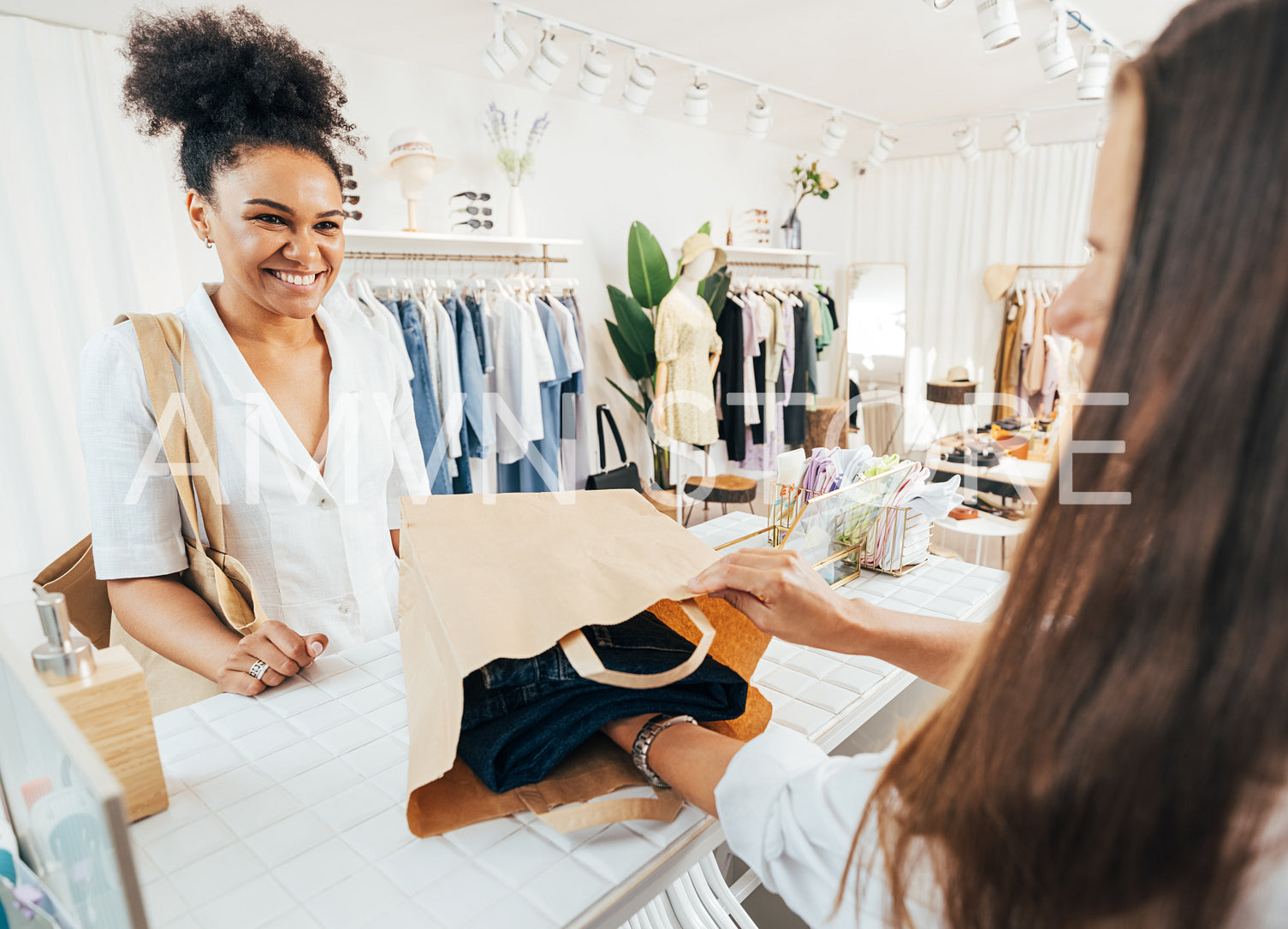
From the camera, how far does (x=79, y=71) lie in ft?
8.41

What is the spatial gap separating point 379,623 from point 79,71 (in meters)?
2.50

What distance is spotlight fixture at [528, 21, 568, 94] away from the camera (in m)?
2.81

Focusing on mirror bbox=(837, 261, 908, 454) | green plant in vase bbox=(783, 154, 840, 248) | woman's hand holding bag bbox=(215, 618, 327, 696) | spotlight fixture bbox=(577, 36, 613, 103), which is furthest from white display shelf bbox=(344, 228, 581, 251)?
mirror bbox=(837, 261, 908, 454)

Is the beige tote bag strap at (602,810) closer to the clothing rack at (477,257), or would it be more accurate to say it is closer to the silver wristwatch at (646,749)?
the silver wristwatch at (646,749)

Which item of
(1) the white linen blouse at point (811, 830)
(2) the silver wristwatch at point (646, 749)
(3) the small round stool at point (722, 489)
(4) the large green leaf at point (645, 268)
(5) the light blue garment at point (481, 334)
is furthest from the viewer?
(4) the large green leaf at point (645, 268)

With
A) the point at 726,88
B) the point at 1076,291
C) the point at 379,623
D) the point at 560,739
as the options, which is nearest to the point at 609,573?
the point at 560,739

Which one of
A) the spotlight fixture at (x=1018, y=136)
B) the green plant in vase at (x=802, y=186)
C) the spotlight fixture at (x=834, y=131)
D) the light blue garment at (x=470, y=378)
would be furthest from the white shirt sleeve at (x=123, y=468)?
the spotlight fixture at (x=1018, y=136)

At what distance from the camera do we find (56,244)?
2.59m

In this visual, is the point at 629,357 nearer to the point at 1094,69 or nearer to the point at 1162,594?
the point at 1094,69

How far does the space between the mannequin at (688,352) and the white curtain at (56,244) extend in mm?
2278

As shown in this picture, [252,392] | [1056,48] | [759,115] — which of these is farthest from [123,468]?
[759,115]

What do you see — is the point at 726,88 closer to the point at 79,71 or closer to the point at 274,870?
the point at 79,71

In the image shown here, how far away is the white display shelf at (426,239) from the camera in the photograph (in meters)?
3.09

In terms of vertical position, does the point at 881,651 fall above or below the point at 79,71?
below
